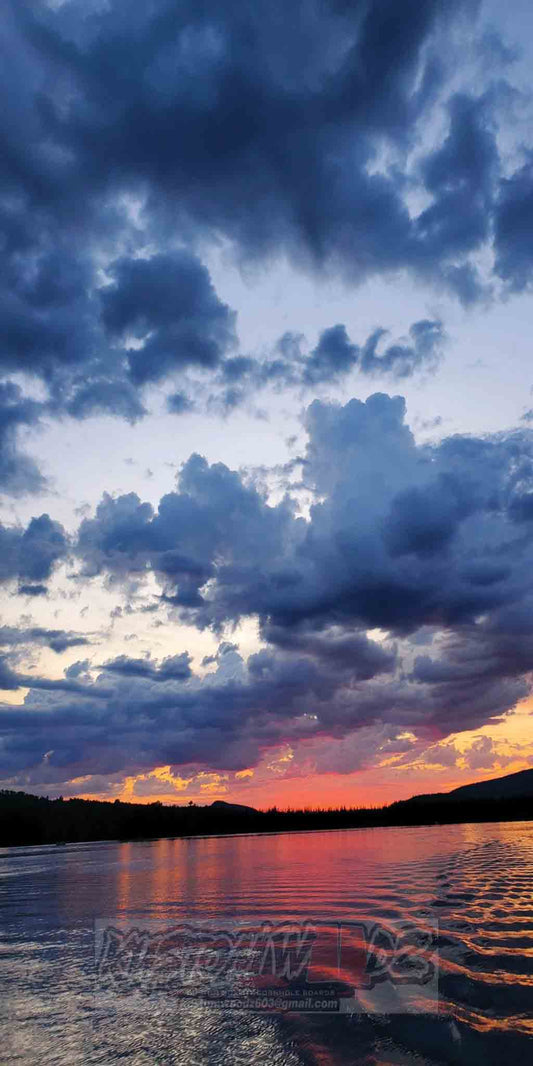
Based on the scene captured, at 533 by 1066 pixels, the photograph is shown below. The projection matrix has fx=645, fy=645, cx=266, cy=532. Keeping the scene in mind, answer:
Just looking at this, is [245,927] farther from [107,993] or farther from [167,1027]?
[167,1027]

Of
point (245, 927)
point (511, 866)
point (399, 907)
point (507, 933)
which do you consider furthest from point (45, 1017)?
point (511, 866)

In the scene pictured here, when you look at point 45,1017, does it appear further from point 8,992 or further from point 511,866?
point 511,866

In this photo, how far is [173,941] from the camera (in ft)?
76.5

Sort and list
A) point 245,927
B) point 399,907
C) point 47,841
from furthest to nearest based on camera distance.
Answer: point 47,841
point 399,907
point 245,927

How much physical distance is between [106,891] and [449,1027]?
126 feet

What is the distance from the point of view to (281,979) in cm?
1720

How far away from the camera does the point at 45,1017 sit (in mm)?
14570

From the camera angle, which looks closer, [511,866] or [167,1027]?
[167,1027]

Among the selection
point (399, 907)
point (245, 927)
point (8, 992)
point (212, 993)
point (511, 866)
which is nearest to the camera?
point (212, 993)

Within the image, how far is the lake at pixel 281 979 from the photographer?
1191 cm

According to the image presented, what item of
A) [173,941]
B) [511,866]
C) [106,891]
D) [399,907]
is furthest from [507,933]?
[106,891]

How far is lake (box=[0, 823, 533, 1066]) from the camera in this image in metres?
11.9

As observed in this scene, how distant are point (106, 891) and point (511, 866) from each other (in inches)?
1091

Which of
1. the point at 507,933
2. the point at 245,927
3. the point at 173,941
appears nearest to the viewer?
the point at 507,933
